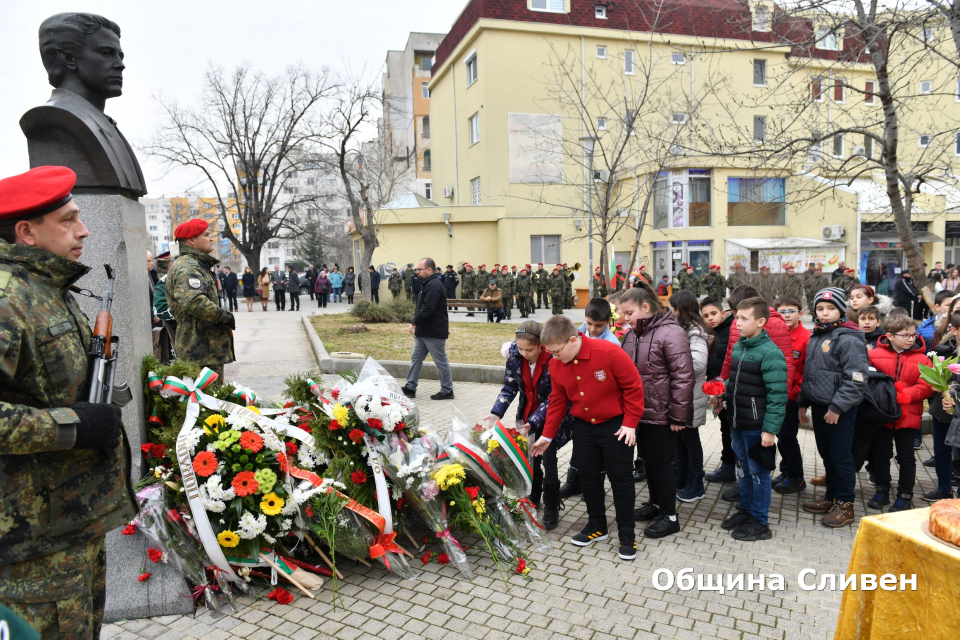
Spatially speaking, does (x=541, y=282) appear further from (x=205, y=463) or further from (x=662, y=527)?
(x=205, y=463)

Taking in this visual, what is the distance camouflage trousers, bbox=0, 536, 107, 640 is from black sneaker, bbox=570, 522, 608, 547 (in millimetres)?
3131

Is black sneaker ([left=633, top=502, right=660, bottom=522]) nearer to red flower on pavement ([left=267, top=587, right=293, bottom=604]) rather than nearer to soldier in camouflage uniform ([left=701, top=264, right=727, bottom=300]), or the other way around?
red flower on pavement ([left=267, top=587, right=293, bottom=604])

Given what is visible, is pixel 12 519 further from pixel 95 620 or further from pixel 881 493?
pixel 881 493

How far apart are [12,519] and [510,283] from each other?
829 inches

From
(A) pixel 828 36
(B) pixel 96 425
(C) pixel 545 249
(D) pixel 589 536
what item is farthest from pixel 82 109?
(C) pixel 545 249

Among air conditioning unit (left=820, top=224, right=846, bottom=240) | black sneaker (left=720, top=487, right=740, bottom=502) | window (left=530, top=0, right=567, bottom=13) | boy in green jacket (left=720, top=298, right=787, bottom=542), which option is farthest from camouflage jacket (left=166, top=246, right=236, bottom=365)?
air conditioning unit (left=820, top=224, right=846, bottom=240)

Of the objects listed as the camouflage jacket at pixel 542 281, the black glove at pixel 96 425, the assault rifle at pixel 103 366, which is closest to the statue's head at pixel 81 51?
the assault rifle at pixel 103 366

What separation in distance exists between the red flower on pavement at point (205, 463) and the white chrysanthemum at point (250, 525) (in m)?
0.33

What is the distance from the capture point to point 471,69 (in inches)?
1206

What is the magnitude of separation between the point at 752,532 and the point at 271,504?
11.1 ft

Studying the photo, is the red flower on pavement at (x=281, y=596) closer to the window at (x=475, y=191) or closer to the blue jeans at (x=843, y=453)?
the blue jeans at (x=843, y=453)

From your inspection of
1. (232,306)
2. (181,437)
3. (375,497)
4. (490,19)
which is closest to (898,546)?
(375,497)

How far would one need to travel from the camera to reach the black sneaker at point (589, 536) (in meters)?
4.57

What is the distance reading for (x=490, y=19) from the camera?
2781cm
